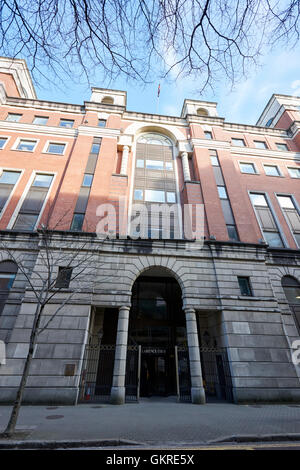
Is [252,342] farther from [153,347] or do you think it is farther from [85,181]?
[85,181]

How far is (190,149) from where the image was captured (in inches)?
832

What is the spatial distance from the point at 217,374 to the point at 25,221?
54.1ft

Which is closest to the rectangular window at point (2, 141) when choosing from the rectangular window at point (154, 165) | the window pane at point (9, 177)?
the window pane at point (9, 177)

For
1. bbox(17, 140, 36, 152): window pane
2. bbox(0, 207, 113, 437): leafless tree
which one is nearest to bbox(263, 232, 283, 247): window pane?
bbox(0, 207, 113, 437): leafless tree

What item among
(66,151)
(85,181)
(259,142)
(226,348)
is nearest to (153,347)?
(226,348)

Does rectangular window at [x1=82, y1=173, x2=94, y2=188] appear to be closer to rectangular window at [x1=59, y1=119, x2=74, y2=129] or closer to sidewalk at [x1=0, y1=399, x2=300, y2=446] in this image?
rectangular window at [x1=59, y1=119, x2=74, y2=129]

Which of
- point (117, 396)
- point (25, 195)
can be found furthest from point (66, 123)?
point (117, 396)

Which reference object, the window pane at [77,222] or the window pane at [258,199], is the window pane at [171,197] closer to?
→ the window pane at [258,199]

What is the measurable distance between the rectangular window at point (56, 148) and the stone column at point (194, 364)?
17.5 m

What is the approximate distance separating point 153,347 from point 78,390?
627cm

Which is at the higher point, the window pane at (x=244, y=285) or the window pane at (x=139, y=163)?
the window pane at (x=139, y=163)

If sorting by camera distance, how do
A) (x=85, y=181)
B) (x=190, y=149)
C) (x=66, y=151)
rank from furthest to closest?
(x=190, y=149) → (x=66, y=151) → (x=85, y=181)

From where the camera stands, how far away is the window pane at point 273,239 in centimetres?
1712
